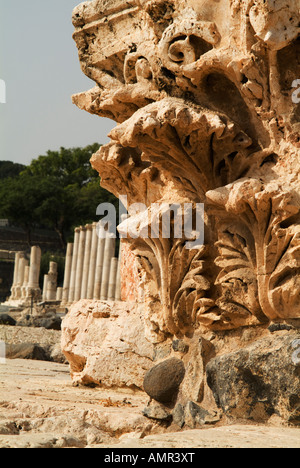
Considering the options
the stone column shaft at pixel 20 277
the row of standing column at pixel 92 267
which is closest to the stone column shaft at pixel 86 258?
the row of standing column at pixel 92 267

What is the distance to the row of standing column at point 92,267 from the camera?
22.8 m

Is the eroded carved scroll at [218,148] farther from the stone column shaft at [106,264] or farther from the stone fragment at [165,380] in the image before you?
the stone column shaft at [106,264]

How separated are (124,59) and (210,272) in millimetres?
1514

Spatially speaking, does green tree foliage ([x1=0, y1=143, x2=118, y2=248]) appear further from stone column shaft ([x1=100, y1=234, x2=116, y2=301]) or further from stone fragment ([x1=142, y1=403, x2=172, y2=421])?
stone fragment ([x1=142, y1=403, x2=172, y2=421])

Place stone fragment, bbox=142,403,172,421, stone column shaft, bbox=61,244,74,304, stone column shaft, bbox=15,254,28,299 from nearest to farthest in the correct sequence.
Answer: stone fragment, bbox=142,403,172,421
stone column shaft, bbox=61,244,74,304
stone column shaft, bbox=15,254,28,299

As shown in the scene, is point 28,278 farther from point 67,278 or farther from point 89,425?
point 89,425

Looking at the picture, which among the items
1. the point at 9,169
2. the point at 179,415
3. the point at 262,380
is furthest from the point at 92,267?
the point at 9,169

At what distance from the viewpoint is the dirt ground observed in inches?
86.1

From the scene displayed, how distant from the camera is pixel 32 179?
52.2 meters

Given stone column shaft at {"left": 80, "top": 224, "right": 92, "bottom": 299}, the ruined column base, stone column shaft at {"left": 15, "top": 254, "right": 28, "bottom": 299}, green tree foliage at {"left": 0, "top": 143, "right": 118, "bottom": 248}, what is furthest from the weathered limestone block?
green tree foliage at {"left": 0, "top": 143, "right": 118, "bottom": 248}

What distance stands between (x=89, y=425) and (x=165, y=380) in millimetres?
503

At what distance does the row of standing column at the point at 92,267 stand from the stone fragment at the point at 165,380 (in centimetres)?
1775

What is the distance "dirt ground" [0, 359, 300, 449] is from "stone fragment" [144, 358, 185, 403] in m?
0.15
